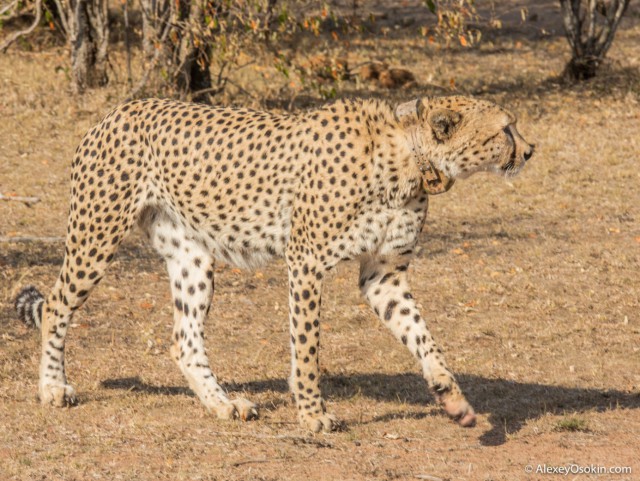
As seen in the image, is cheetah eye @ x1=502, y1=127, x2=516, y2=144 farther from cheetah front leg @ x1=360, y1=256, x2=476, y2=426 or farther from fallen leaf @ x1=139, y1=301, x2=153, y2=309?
fallen leaf @ x1=139, y1=301, x2=153, y2=309

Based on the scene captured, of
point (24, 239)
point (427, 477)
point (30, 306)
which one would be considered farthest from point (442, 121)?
point (24, 239)

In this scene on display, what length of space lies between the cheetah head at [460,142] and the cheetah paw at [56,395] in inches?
85.2

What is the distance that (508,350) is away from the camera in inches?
279

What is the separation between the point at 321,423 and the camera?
531 centimetres

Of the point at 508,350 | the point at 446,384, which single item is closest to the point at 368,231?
the point at 446,384

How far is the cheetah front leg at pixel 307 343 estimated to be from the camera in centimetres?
533

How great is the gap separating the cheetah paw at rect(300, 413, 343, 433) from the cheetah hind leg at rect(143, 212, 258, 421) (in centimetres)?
69

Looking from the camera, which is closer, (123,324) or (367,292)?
(367,292)

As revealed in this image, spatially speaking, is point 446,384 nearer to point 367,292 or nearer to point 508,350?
point 367,292

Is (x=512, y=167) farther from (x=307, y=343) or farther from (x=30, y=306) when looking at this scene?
(x=30, y=306)

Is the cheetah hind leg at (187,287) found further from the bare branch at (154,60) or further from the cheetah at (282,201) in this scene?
the bare branch at (154,60)

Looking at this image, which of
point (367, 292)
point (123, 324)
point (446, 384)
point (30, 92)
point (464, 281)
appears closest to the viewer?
point (446, 384)

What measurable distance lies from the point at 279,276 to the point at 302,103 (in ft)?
18.6

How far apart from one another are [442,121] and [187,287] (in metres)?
1.68
